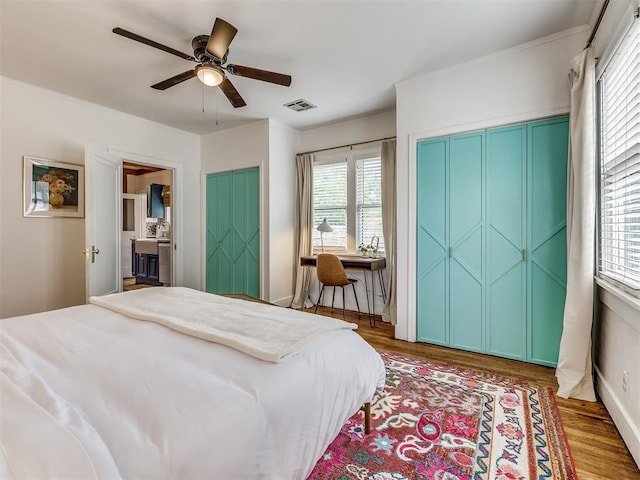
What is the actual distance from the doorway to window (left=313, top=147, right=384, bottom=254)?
11.5ft

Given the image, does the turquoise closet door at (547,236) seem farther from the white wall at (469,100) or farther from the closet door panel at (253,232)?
the closet door panel at (253,232)

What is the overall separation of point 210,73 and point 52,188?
253 cm

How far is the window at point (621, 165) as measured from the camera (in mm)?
1648

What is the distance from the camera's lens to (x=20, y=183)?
3.23 metres

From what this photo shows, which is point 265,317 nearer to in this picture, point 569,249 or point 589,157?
point 569,249

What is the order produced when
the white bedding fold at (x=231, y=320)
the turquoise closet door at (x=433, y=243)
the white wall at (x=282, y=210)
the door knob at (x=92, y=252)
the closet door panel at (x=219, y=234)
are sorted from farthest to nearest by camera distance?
the closet door panel at (x=219, y=234) → the white wall at (x=282, y=210) → the door knob at (x=92, y=252) → the turquoise closet door at (x=433, y=243) → the white bedding fold at (x=231, y=320)

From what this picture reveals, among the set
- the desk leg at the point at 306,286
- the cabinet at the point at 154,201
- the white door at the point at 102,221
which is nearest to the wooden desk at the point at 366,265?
the desk leg at the point at 306,286

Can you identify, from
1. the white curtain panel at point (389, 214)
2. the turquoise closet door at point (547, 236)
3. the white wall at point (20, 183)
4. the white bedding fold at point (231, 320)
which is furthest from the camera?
the white curtain panel at point (389, 214)

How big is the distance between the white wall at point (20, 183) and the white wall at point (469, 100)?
351cm

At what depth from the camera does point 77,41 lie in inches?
99.2

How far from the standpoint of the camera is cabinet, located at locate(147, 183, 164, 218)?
21.7 feet

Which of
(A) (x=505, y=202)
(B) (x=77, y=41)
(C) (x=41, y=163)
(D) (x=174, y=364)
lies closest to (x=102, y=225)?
(C) (x=41, y=163)

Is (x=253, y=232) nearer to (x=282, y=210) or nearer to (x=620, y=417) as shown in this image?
(x=282, y=210)

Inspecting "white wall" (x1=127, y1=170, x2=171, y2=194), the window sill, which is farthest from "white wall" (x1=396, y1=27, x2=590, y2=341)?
"white wall" (x1=127, y1=170, x2=171, y2=194)
